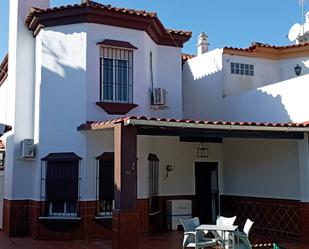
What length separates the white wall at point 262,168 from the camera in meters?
14.9

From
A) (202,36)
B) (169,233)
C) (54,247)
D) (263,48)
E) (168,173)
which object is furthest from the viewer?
(202,36)

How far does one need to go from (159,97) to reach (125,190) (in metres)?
5.18

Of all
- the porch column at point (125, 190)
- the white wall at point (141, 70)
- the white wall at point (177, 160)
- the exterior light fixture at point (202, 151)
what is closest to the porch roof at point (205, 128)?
the porch column at point (125, 190)

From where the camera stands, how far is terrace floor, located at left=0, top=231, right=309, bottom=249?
13367 mm

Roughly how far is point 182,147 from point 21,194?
6.34 metres

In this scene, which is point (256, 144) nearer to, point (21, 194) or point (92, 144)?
point (92, 144)

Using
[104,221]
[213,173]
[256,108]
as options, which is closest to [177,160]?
[213,173]

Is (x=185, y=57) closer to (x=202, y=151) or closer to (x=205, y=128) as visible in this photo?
(x=202, y=151)

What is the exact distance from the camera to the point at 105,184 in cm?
1498

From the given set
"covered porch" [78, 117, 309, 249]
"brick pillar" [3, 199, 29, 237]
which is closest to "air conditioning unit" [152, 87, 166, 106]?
"covered porch" [78, 117, 309, 249]

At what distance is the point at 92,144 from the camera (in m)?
15.0

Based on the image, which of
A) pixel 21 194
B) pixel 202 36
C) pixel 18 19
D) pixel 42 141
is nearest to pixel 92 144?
pixel 42 141

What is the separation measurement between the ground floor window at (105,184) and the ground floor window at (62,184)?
75 centimetres

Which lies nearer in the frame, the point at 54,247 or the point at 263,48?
the point at 54,247
